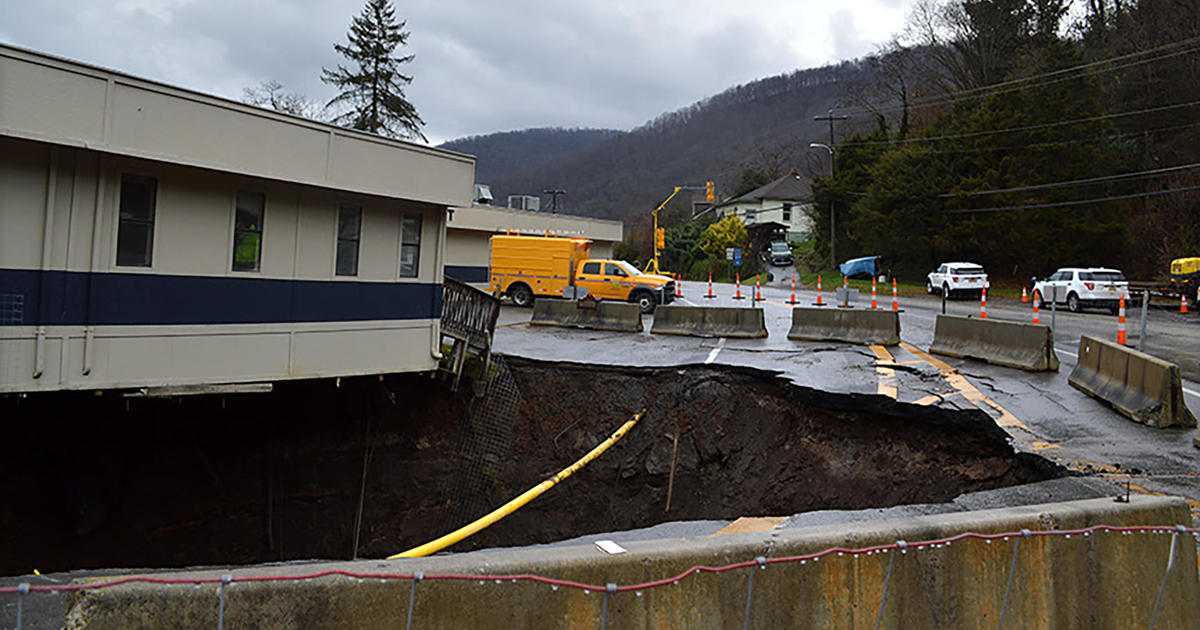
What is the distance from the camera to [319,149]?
9492 mm

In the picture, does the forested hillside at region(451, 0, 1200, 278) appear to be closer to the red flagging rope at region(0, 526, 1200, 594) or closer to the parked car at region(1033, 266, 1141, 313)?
the parked car at region(1033, 266, 1141, 313)

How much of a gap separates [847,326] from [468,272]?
15.1m

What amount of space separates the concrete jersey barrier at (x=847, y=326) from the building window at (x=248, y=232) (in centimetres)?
1145

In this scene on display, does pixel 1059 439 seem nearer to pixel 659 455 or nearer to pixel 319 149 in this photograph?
pixel 659 455

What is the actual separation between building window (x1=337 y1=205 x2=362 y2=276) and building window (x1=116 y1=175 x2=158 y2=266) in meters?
2.49

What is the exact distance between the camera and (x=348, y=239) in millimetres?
10453

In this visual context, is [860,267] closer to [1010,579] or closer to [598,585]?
[1010,579]

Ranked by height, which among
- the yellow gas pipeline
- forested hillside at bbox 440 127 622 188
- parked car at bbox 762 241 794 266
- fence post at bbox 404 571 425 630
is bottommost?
the yellow gas pipeline

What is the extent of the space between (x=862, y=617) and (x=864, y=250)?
156ft

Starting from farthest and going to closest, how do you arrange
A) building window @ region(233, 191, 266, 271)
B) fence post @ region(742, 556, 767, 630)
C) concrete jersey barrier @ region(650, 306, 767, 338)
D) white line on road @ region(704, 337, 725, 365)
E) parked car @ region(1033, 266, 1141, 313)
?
parked car @ region(1033, 266, 1141, 313)
concrete jersey barrier @ region(650, 306, 767, 338)
white line on road @ region(704, 337, 725, 365)
building window @ region(233, 191, 266, 271)
fence post @ region(742, 556, 767, 630)

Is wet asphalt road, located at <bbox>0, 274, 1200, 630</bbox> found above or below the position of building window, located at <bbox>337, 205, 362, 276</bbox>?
below

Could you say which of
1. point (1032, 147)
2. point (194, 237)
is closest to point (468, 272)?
point (194, 237)

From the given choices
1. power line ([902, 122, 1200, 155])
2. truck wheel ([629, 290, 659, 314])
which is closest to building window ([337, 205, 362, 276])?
truck wheel ([629, 290, 659, 314])

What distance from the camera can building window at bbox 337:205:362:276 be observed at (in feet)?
34.0
